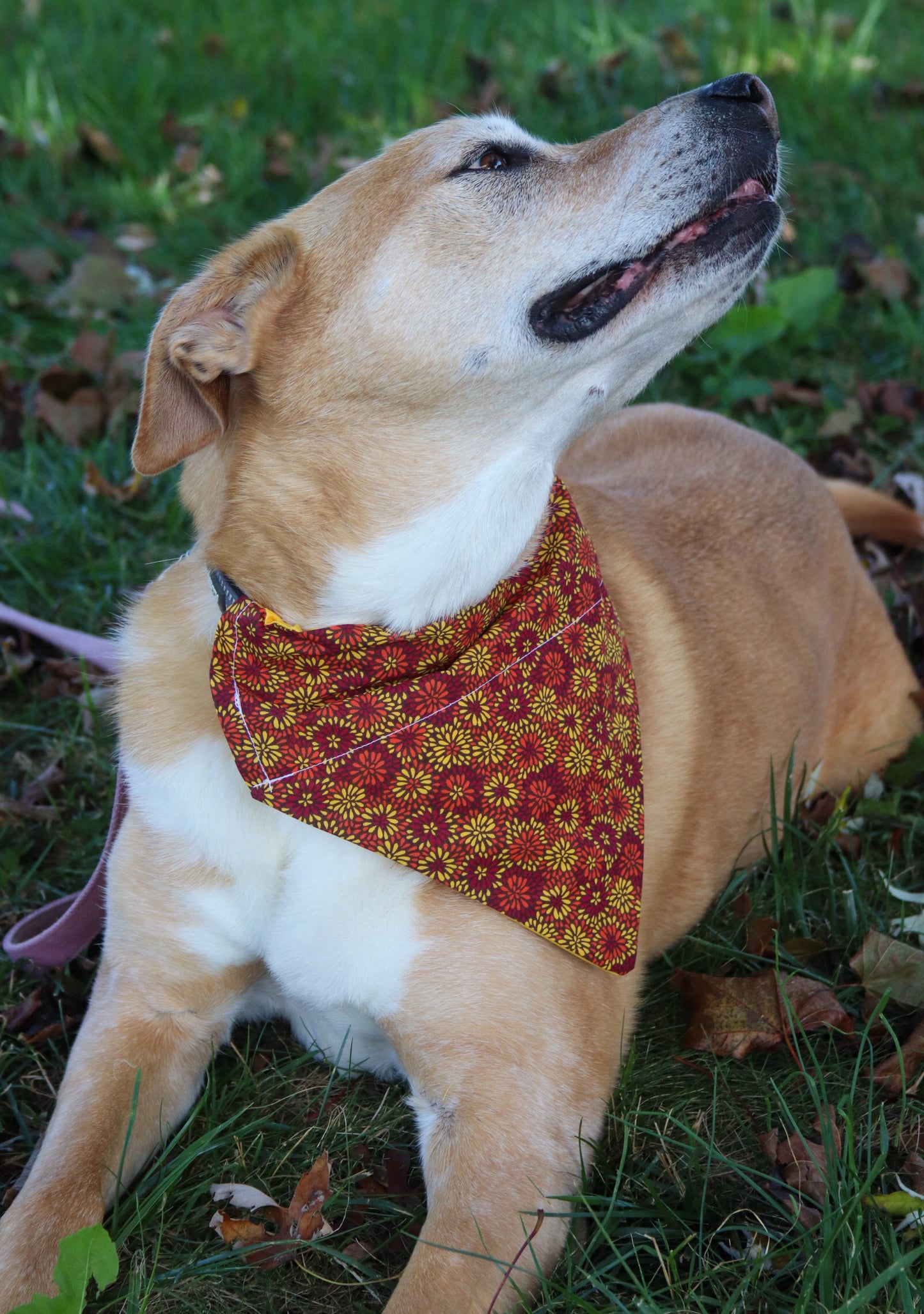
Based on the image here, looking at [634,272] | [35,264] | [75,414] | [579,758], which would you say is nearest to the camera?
[634,272]

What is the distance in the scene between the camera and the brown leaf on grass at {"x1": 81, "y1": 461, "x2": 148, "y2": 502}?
3969mm

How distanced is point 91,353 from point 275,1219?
3.36 meters

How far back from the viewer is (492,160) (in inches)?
92.6

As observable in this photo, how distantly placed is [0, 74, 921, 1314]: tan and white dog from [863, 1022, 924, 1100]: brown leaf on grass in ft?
1.58

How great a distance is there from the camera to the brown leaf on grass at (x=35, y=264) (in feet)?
16.9

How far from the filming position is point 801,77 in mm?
6492

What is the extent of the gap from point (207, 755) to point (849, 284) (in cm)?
389

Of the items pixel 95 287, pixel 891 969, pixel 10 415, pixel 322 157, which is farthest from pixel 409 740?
pixel 322 157

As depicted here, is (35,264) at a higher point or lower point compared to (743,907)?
higher

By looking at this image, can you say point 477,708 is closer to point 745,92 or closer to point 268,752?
point 268,752

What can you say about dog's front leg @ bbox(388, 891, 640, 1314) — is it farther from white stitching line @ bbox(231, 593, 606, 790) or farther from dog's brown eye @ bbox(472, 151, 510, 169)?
dog's brown eye @ bbox(472, 151, 510, 169)

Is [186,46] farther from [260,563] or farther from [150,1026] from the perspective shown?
[150,1026]

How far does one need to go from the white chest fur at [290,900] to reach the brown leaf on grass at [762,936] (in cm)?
81

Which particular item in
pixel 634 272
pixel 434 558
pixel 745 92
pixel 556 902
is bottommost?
pixel 556 902
